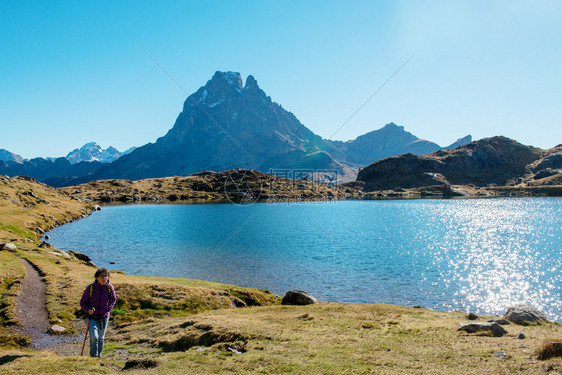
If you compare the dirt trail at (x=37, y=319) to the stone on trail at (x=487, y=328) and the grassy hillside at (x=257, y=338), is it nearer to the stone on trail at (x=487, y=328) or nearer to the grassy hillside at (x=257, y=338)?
the grassy hillside at (x=257, y=338)

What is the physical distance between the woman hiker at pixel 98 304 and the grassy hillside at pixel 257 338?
125cm

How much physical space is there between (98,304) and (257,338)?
9882 millimetres

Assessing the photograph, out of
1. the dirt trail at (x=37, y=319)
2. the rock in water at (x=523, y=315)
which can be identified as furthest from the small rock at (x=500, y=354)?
the dirt trail at (x=37, y=319)

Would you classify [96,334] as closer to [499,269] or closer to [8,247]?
[8,247]

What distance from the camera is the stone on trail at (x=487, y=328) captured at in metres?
22.0

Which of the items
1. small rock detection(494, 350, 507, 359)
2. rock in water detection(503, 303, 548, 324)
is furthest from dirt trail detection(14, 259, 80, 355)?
rock in water detection(503, 303, 548, 324)

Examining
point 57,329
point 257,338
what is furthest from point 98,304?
point 57,329

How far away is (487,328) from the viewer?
2261cm

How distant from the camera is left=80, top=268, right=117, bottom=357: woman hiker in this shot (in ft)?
59.0

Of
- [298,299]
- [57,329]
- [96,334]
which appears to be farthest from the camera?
[298,299]

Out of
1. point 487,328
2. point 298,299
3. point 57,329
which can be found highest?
point 487,328

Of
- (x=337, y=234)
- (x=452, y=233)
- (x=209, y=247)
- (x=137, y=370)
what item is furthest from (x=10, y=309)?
(x=452, y=233)

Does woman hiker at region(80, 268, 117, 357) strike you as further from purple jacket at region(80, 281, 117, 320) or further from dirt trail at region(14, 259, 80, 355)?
dirt trail at region(14, 259, 80, 355)

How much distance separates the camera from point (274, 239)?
290 ft
